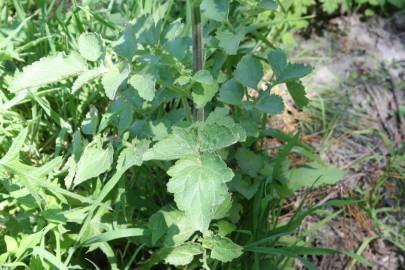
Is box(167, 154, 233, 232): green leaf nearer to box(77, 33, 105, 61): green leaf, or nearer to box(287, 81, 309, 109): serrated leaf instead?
box(77, 33, 105, 61): green leaf

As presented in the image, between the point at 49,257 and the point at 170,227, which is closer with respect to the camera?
the point at 49,257

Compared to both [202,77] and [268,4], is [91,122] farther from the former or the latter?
[268,4]

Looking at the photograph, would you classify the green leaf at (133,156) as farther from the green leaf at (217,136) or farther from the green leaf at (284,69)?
the green leaf at (284,69)

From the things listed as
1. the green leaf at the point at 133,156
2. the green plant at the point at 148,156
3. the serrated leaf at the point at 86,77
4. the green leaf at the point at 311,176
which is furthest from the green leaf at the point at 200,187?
the green leaf at the point at 311,176

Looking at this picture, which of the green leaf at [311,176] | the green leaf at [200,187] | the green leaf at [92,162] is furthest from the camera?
the green leaf at [311,176]

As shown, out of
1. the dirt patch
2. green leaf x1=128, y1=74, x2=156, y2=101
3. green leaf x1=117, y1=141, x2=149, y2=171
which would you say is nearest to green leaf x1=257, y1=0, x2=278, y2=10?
green leaf x1=128, y1=74, x2=156, y2=101

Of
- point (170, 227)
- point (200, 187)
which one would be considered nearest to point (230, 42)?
point (200, 187)
